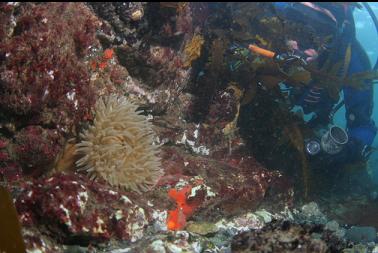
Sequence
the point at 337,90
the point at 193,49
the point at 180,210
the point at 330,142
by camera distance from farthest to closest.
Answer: the point at 337,90 < the point at 330,142 < the point at 193,49 < the point at 180,210

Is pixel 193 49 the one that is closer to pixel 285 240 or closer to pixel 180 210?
pixel 180 210

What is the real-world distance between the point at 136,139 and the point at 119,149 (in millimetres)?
304

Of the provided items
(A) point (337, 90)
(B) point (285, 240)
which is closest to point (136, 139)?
(B) point (285, 240)

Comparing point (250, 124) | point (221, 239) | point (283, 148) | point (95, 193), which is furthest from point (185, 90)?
point (95, 193)

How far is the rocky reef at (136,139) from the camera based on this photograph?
9.33ft

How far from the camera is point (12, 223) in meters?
2.62

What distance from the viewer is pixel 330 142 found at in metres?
6.77

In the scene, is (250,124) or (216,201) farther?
(250,124)

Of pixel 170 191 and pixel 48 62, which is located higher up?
pixel 48 62

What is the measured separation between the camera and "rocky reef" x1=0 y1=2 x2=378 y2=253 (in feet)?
9.33

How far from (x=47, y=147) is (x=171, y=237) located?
1.45 meters

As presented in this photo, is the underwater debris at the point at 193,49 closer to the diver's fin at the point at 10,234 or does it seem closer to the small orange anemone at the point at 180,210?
the small orange anemone at the point at 180,210

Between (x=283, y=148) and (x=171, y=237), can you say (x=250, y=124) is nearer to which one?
(x=283, y=148)

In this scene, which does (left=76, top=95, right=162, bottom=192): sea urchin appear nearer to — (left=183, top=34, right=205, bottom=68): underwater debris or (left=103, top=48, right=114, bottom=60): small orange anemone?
(left=103, top=48, right=114, bottom=60): small orange anemone
